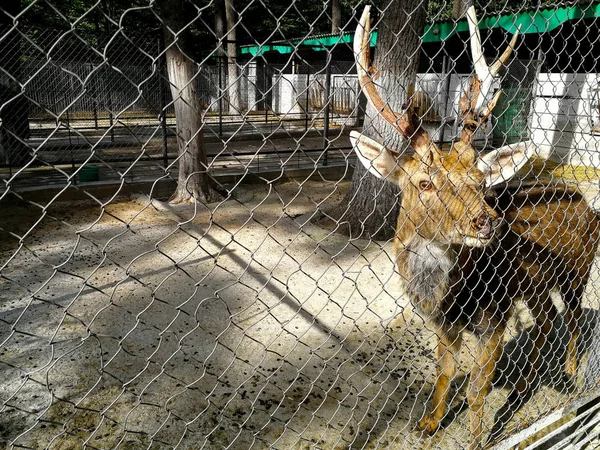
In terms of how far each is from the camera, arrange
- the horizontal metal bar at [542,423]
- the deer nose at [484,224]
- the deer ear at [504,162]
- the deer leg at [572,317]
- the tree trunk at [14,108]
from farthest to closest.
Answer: the tree trunk at [14,108]
the deer leg at [572,317]
the deer ear at [504,162]
the horizontal metal bar at [542,423]
the deer nose at [484,224]

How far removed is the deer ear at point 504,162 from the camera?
262cm

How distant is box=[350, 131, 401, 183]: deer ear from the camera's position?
2389mm

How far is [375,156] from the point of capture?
8.15ft

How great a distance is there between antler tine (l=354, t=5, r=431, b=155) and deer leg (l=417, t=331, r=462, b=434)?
1.22m

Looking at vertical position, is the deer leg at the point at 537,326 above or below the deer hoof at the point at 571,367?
above

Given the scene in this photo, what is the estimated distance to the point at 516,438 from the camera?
2539 millimetres

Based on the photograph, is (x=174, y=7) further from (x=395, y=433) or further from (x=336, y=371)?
(x=395, y=433)

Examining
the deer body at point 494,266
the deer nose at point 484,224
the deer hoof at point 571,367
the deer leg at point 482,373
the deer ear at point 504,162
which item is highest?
the deer ear at point 504,162

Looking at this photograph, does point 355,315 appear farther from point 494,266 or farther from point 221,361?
point 494,266

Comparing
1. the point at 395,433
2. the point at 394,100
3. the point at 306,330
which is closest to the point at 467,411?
the point at 395,433

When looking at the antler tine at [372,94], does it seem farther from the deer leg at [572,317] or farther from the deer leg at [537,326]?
the deer leg at [572,317]

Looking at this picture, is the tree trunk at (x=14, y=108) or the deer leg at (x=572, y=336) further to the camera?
the tree trunk at (x=14, y=108)

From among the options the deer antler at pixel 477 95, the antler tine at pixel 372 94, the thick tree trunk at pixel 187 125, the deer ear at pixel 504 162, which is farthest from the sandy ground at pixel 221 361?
the thick tree trunk at pixel 187 125

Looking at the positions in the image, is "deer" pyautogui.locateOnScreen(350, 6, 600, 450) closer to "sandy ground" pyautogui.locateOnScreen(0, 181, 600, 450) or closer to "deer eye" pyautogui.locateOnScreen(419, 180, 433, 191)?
"deer eye" pyautogui.locateOnScreen(419, 180, 433, 191)
